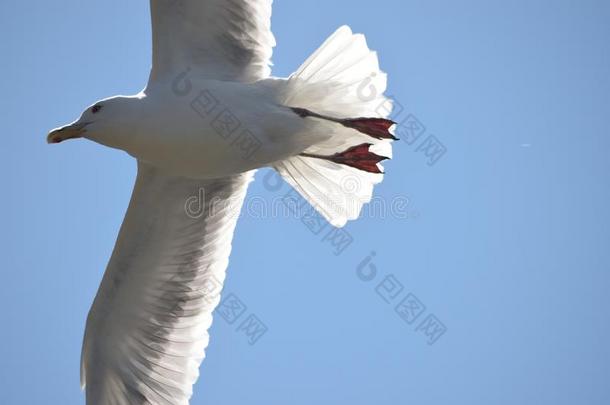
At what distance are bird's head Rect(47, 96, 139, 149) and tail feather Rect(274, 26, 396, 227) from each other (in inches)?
37.6

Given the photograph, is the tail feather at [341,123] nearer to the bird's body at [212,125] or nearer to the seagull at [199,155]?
the seagull at [199,155]

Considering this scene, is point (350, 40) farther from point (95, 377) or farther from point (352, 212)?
point (95, 377)

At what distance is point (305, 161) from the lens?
6426 mm

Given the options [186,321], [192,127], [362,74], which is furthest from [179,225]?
[362,74]

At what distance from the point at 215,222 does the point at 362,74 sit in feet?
5.14

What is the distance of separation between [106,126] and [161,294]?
1.52 meters

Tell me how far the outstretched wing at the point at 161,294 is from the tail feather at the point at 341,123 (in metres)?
0.51

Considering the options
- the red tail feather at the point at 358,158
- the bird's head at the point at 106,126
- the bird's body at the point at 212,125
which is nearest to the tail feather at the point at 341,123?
the red tail feather at the point at 358,158

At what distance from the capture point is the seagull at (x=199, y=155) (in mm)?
5645

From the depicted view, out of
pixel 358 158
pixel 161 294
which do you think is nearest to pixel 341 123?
pixel 358 158

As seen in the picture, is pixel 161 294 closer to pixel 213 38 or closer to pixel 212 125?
pixel 212 125

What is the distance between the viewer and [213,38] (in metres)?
5.91

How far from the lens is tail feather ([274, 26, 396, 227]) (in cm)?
578

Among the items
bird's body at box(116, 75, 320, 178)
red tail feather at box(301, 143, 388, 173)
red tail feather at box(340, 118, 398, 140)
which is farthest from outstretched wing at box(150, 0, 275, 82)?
red tail feather at box(301, 143, 388, 173)
